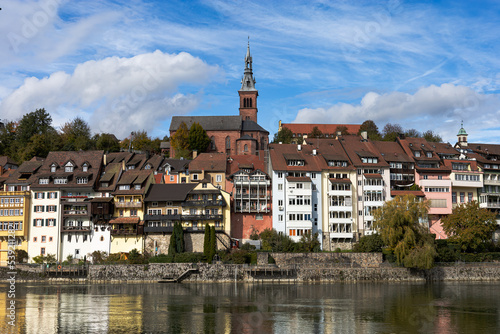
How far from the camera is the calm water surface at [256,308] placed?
4291cm

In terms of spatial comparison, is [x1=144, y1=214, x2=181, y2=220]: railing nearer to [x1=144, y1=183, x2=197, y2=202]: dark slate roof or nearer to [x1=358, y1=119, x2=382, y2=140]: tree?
[x1=144, y1=183, x2=197, y2=202]: dark slate roof

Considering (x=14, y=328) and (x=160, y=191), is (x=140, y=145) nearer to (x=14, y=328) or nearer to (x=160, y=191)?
(x=160, y=191)

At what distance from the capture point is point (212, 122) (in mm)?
130500

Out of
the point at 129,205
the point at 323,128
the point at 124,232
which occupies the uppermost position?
the point at 323,128

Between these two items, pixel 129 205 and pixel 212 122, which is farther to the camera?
pixel 212 122

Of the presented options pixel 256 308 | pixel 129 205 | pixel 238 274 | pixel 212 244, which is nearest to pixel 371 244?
pixel 238 274

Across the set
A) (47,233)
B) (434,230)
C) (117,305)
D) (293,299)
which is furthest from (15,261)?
(434,230)

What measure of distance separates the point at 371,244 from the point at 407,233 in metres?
6.12

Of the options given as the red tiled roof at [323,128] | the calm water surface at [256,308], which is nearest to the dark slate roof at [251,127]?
the red tiled roof at [323,128]

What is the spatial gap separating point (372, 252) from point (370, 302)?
20.0 meters

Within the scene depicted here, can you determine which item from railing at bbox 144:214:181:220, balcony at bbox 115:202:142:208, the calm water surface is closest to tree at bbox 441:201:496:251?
the calm water surface

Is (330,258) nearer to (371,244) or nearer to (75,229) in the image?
(371,244)

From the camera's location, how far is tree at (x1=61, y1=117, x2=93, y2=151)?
370 ft

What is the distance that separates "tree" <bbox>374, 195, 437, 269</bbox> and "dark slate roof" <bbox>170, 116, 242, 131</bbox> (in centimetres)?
6216
